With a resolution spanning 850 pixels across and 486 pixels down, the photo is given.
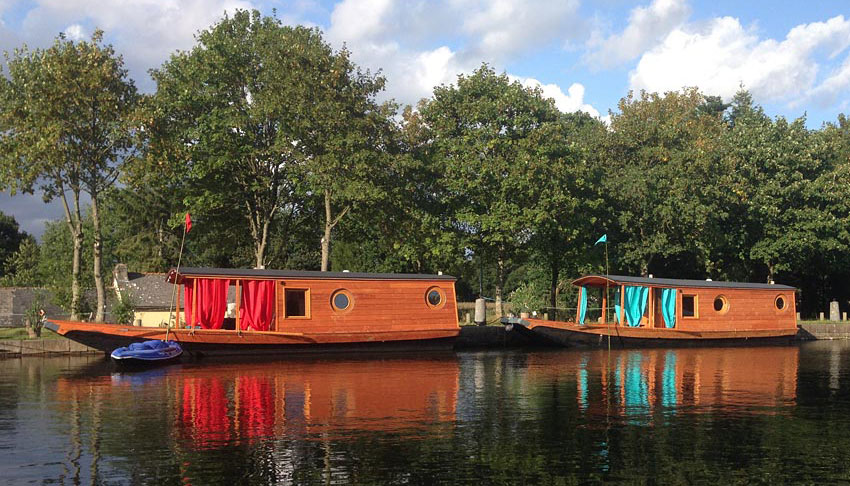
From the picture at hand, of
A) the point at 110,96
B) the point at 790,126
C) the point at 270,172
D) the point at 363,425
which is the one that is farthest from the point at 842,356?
the point at 110,96

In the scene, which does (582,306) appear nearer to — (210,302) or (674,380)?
(674,380)

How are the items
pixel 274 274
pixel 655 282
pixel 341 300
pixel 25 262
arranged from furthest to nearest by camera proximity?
pixel 25 262 → pixel 655 282 → pixel 341 300 → pixel 274 274

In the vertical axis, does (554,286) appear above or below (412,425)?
above

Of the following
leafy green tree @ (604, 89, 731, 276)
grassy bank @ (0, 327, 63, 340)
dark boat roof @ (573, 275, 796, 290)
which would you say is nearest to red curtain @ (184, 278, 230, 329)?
grassy bank @ (0, 327, 63, 340)

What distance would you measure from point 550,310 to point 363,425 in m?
31.7

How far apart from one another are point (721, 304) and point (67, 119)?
104 ft

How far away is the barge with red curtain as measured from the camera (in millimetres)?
31139

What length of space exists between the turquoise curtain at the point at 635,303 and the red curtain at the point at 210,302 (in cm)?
1850

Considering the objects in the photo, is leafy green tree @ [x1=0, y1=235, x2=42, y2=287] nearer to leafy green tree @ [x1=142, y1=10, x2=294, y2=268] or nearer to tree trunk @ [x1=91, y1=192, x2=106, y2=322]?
leafy green tree @ [x1=142, y1=10, x2=294, y2=268]

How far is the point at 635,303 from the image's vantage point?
39.3 meters

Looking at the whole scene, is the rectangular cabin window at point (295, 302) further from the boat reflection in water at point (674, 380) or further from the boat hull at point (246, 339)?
the boat reflection in water at point (674, 380)

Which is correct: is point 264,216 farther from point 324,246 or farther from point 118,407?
point 118,407

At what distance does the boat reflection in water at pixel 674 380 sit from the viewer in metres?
19.6

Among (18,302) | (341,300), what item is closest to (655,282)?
(341,300)
